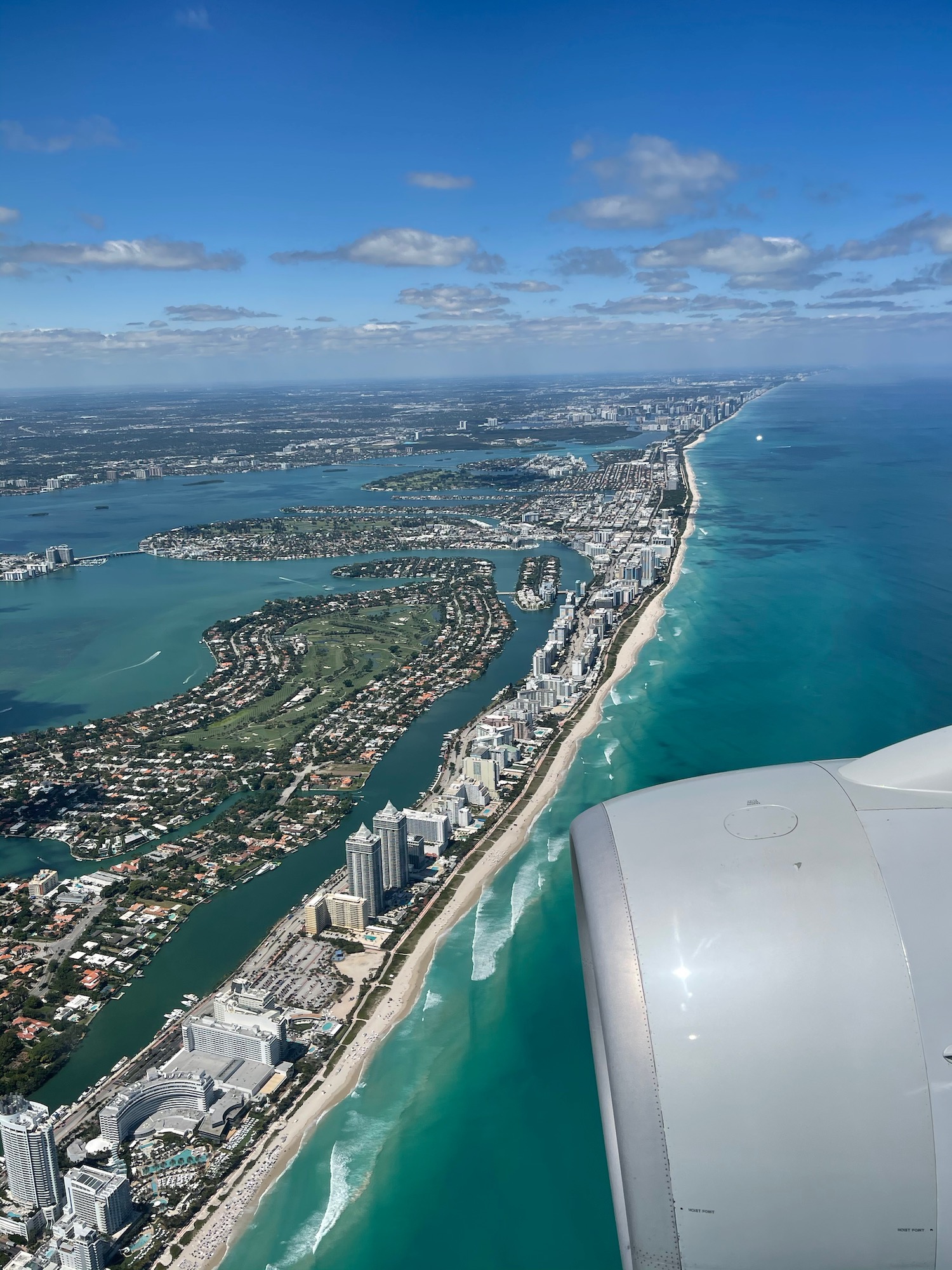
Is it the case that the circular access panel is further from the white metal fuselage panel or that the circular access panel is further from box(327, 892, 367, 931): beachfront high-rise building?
box(327, 892, 367, 931): beachfront high-rise building

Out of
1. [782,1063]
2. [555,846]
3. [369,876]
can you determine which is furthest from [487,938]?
[782,1063]

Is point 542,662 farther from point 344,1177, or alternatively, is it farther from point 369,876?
point 344,1177

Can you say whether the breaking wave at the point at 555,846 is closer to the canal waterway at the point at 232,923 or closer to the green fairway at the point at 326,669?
the canal waterway at the point at 232,923

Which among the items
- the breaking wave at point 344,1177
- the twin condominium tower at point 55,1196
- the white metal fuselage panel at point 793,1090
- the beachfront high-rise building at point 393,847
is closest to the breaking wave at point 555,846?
the beachfront high-rise building at point 393,847

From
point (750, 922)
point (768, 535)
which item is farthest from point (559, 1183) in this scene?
point (768, 535)

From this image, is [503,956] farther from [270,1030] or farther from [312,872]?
[312,872]

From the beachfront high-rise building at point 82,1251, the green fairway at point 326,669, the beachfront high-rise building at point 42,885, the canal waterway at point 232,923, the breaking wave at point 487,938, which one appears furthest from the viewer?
the green fairway at point 326,669
